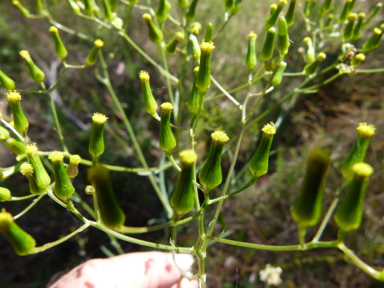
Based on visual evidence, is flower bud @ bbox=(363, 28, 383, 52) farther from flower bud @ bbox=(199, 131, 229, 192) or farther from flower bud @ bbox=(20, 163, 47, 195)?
flower bud @ bbox=(20, 163, 47, 195)

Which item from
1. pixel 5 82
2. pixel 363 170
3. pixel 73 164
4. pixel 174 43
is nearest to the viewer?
pixel 363 170

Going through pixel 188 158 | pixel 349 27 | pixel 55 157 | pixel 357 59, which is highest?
pixel 349 27

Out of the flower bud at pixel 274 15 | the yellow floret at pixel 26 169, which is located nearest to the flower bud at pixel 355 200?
the flower bud at pixel 274 15

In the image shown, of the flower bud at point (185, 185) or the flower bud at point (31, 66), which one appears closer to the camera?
the flower bud at point (185, 185)

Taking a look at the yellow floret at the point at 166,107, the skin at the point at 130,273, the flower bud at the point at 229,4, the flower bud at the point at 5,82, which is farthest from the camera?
the flower bud at the point at 229,4

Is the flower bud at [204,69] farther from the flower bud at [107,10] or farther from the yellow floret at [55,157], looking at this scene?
the flower bud at [107,10]

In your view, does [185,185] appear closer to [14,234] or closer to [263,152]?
[263,152]

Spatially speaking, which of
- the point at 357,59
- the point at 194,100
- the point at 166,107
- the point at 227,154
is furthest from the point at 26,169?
the point at 227,154
